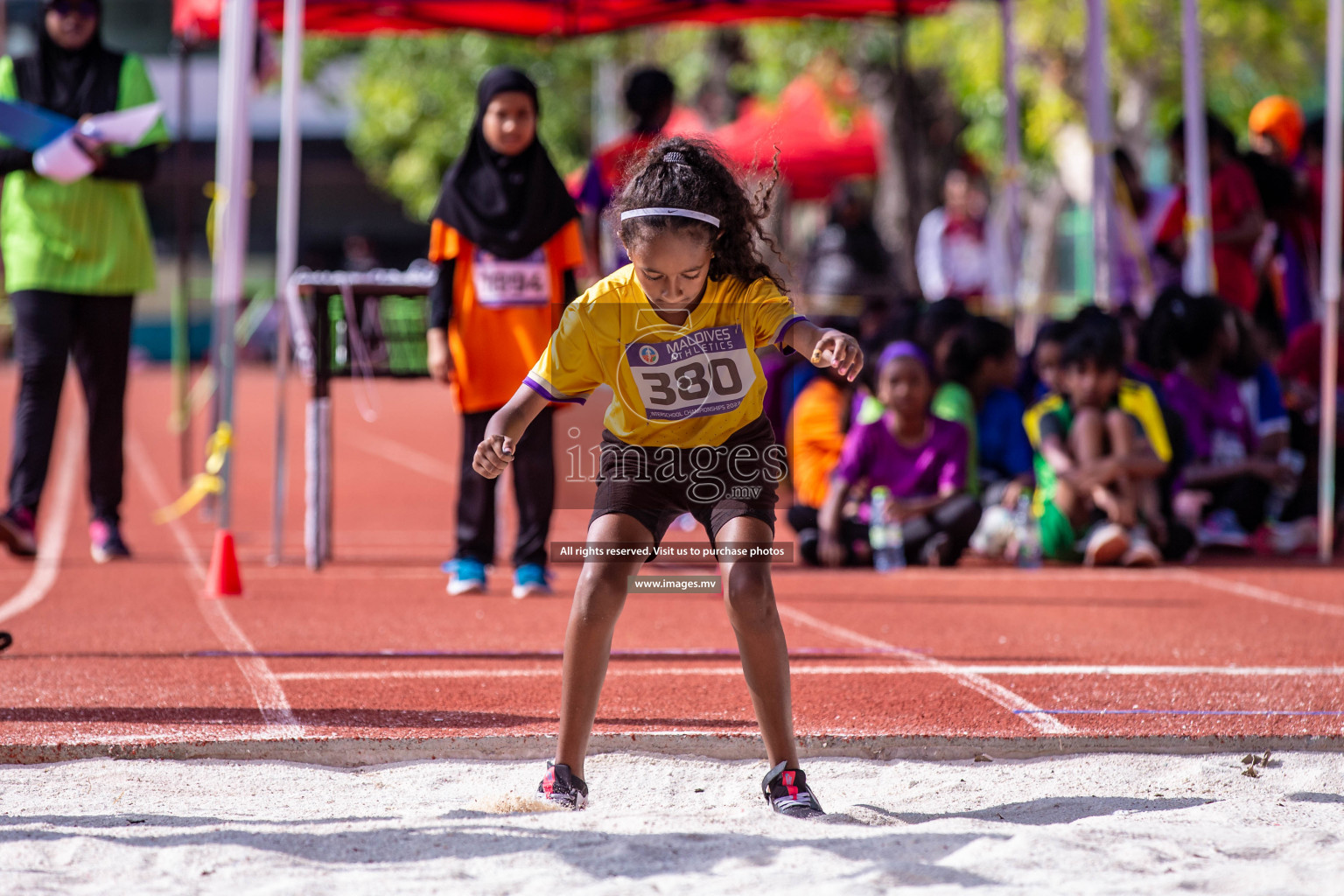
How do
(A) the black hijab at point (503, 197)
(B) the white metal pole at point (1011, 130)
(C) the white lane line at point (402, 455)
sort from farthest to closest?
1. (C) the white lane line at point (402, 455)
2. (B) the white metal pole at point (1011, 130)
3. (A) the black hijab at point (503, 197)

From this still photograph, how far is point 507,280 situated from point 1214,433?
4088 millimetres

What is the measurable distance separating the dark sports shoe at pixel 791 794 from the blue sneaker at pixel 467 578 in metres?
3.24

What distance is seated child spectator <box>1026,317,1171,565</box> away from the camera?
768 centimetres

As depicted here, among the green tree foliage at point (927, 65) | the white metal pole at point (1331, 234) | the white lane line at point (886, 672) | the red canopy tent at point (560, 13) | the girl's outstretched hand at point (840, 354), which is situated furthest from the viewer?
the green tree foliage at point (927, 65)

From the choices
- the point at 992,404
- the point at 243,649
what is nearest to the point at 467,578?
the point at 243,649

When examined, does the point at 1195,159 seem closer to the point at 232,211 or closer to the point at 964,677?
the point at 964,677

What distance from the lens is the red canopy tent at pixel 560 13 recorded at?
410 inches

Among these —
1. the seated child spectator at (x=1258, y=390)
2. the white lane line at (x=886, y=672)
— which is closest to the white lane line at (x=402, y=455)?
the seated child spectator at (x=1258, y=390)

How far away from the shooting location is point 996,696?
4777 millimetres

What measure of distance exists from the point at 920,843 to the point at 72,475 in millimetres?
11836

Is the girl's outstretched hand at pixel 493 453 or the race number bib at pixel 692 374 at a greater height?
the race number bib at pixel 692 374

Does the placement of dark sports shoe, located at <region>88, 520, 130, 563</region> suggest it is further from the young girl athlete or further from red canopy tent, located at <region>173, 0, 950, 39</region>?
the young girl athlete

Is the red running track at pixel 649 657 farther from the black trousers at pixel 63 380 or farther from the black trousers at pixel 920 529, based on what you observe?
the black trousers at pixel 63 380

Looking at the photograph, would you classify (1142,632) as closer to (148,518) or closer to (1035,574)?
(1035,574)
